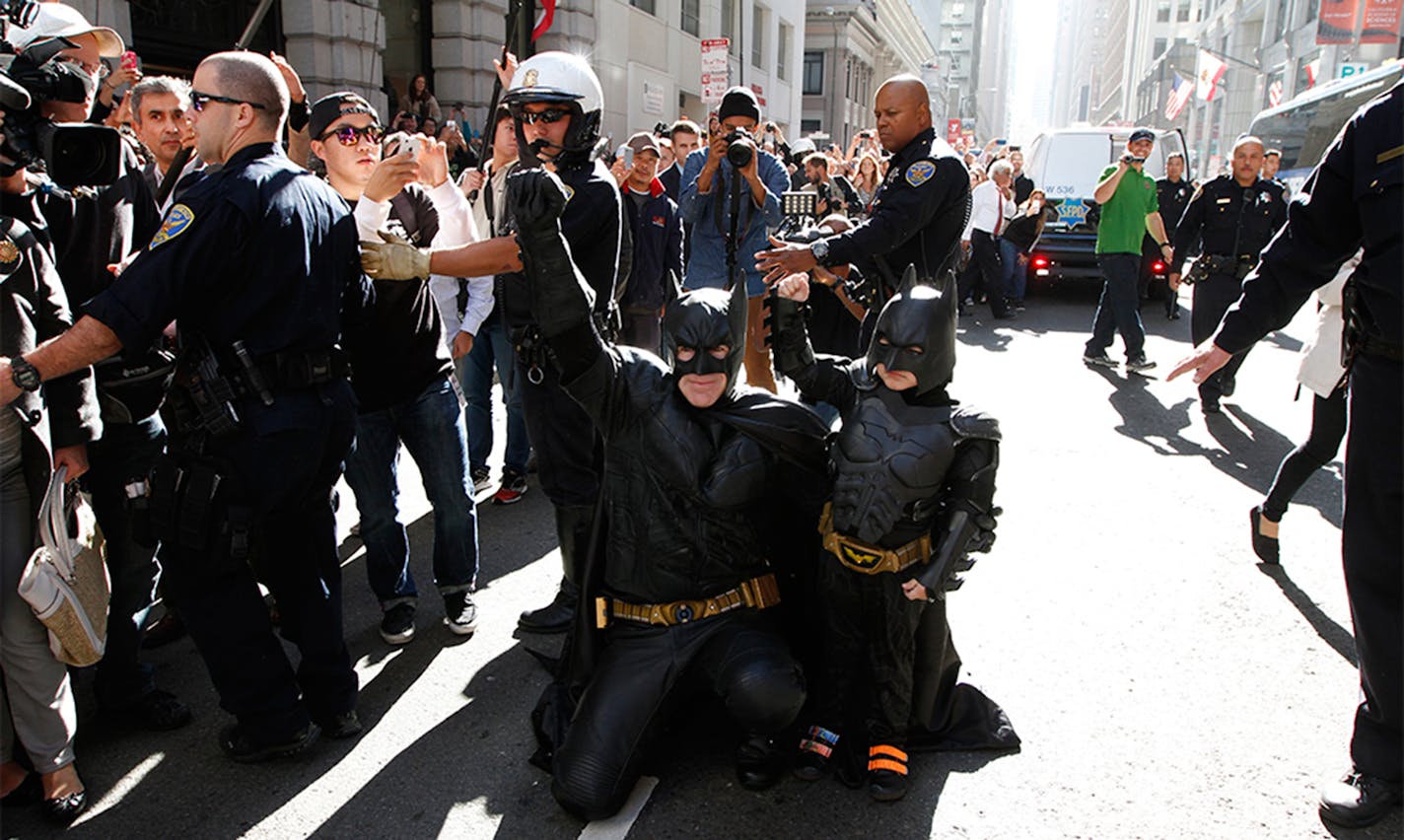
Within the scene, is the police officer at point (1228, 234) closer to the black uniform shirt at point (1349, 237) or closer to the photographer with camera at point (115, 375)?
the black uniform shirt at point (1349, 237)

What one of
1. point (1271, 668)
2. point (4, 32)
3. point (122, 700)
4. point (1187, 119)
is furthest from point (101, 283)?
point (1187, 119)

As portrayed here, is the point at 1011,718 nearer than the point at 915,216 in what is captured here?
Yes

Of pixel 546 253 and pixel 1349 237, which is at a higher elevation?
pixel 1349 237

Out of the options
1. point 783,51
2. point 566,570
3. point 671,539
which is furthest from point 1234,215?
point 783,51

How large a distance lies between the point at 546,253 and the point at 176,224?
0.98 metres

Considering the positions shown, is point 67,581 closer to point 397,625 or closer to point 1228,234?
point 397,625

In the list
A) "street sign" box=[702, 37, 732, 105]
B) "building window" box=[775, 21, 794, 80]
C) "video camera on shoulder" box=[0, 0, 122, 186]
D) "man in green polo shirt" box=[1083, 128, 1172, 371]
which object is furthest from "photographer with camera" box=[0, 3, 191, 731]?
"building window" box=[775, 21, 794, 80]

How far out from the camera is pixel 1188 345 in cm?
1018

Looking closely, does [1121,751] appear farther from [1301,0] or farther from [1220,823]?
[1301,0]

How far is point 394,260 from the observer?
2832mm

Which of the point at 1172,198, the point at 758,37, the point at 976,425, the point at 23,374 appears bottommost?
the point at 976,425

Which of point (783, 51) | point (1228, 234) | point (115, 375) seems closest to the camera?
point (115, 375)

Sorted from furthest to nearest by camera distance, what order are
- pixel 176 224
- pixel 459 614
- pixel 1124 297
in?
pixel 1124 297 < pixel 459 614 < pixel 176 224

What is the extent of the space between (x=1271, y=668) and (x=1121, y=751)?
95 centimetres
